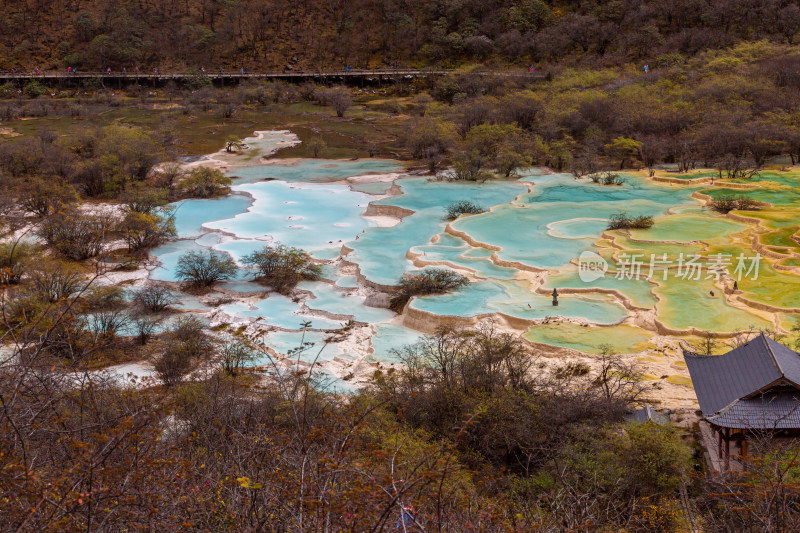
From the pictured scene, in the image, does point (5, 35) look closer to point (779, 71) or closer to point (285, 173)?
point (285, 173)

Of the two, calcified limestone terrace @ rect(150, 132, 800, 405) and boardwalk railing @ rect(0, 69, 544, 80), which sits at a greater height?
boardwalk railing @ rect(0, 69, 544, 80)

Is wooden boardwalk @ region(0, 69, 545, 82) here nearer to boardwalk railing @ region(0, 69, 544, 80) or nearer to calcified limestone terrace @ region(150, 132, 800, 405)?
boardwalk railing @ region(0, 69, 544, 80)

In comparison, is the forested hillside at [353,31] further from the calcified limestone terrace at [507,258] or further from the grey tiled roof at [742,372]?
the grey tiled roof at [742,372]

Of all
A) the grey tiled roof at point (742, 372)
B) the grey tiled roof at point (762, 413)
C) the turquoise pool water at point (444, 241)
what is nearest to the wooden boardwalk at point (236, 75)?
the turquoise pool water at point (444, 241)

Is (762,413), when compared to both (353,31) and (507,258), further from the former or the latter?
(353,31)

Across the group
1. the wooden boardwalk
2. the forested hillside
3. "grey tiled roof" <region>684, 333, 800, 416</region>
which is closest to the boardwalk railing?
the wooden boardwalk
